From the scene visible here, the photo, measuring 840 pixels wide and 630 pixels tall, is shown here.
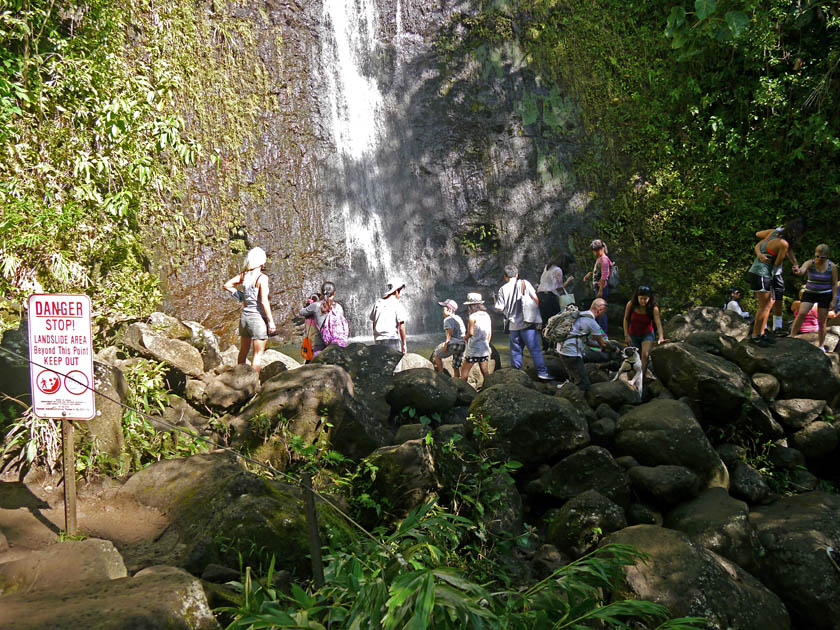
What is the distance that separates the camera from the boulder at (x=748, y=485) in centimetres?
600

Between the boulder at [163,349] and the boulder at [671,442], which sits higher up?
the boulder at [163,349]

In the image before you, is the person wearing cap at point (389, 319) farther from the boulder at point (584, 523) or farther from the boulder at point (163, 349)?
the boulder at point (584, 523)

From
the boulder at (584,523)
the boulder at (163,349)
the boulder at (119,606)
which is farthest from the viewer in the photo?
the boulder at (163,349)

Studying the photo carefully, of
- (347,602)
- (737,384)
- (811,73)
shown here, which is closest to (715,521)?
(737,384)

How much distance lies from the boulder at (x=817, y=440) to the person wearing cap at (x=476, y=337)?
3.80 meters

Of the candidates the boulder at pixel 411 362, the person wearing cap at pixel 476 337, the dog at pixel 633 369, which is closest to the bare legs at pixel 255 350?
the boulder at pixel 411 362

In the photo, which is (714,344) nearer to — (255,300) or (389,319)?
(389,319)

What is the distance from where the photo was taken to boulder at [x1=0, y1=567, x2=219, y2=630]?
6.97 feet

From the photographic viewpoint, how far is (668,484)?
5.50 metres

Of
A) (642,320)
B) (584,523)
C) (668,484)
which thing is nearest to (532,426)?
(584,523)

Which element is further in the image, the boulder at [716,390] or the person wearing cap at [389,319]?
the person wearing cap at [389,319]

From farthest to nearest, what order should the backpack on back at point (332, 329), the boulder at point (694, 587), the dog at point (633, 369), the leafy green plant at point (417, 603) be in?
the backpack on back at point (332, 329)
the dog at point (633, 369)
the boulder at point (694, 587)
the leafy green plant at point (417, 603)

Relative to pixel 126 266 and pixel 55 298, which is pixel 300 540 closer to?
pixel 55 298

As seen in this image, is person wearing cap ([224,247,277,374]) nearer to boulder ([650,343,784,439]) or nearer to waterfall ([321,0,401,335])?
boulder ([650,343,784,439])
